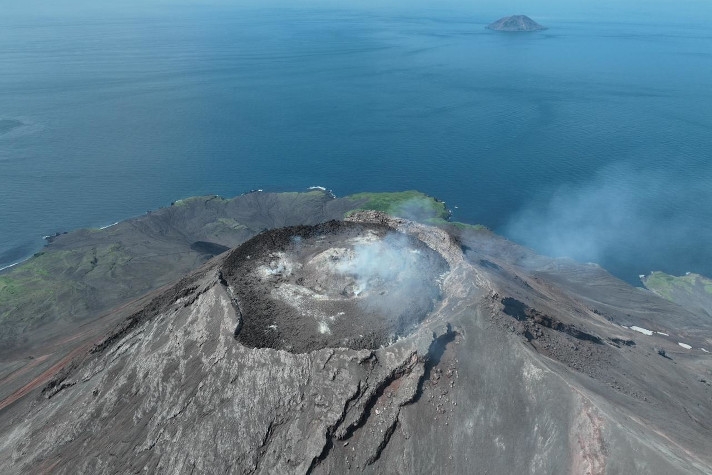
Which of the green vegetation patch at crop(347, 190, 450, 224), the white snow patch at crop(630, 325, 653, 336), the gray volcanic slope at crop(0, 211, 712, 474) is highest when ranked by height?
the gray volcanic slope at crop(0, 211, 712, 474)

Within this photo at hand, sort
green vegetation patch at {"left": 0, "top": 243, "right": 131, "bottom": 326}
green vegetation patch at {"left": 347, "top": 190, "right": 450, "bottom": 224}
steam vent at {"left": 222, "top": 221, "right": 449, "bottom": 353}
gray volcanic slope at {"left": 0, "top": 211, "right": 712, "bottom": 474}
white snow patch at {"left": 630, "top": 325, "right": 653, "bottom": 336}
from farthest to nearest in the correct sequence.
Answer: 1. green vegetation patch at {"left": 347, "top": 190, "right": 450, "bottom": 224}
2. green vegetation patch at {"left": 0, "top": 243, "right": 131, "bottom": 326}
3. white snow patch at {"left": 630, "top": 325, "right": 653, "bottom": 336}
4. steam vent at {"left": 222, "top": 221, "right": 449, "bottom": 353}
5. gray volcanic slope at {"left": 0, "top": 211, "right": 712, "bottom": 474}

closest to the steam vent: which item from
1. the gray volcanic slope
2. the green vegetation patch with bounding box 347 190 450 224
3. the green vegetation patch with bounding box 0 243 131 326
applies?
the gray volcanic slope

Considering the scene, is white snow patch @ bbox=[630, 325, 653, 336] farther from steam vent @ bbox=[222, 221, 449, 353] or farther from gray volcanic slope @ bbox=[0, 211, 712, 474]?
steam vent @ bbox=[222, 221, 449, 353]

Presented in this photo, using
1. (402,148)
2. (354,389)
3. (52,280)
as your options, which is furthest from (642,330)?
(52,280)

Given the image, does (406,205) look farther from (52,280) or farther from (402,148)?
(52,280)

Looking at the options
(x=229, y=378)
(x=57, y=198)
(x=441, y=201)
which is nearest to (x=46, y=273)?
(x=57, y=198)

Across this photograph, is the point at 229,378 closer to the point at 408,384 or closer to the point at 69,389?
the point at 408,384
